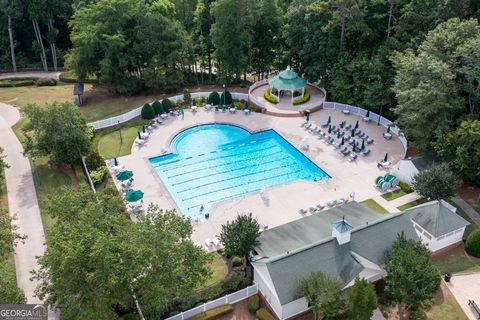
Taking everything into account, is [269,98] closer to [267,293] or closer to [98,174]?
[98,174]


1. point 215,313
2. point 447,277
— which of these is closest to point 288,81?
point 447,277

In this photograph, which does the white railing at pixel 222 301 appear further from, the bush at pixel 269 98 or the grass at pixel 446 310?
the bush at pixel 269 98

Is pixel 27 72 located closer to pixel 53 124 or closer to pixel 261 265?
pixel 53 124

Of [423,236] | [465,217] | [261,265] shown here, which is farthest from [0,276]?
[465,217]

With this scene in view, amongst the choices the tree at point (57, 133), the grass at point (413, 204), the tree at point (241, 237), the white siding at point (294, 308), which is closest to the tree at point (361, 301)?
the white siding at point (294, 308)

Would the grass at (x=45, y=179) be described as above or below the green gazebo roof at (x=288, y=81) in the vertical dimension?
below

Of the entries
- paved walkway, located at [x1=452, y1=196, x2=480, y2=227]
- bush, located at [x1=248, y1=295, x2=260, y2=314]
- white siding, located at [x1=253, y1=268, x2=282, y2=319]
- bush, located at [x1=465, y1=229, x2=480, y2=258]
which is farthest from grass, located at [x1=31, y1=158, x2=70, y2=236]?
paved walkway, located at [x1=452, y1=196, x2=480, y2=227]
